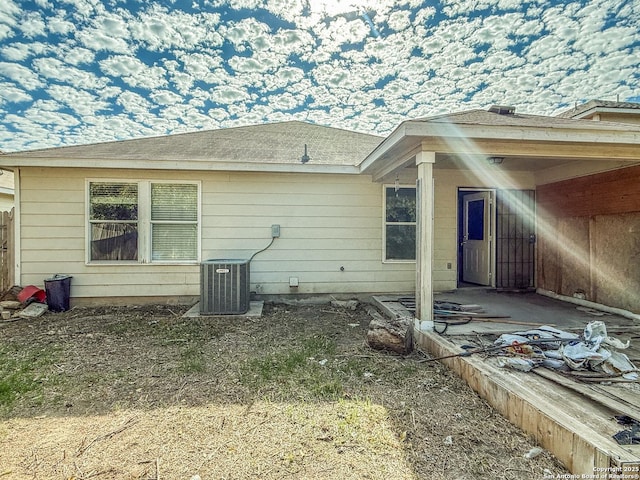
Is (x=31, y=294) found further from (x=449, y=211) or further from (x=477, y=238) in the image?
(x=477, y=238)

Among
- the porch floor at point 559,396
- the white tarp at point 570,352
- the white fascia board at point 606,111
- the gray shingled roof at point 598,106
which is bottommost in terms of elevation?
the porch floor at point 559,396

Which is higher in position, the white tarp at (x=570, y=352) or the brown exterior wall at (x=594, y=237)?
the brown exterior wall at (x=594, y=237)

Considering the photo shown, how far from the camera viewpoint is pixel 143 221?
5.84 meters

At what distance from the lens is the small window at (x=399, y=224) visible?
638cm

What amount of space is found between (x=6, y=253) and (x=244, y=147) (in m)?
4.74

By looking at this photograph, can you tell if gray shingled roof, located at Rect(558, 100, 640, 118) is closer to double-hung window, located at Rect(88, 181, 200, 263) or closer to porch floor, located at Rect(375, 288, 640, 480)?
porch floor, located at Rect(375, 288, 640, 480)

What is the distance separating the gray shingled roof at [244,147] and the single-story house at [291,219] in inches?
2.9

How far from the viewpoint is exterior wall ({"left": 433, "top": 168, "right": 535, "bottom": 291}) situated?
6359 mm

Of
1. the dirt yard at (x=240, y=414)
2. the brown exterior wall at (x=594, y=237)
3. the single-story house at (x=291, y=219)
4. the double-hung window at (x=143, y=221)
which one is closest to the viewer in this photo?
the dirt yard at (x=240, y=414)

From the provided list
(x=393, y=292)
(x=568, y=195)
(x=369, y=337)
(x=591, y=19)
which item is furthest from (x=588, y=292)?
(x=591, y=19)

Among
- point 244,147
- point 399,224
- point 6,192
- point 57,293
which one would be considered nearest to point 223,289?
point 57,293

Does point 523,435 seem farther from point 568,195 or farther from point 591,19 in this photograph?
point 591,19

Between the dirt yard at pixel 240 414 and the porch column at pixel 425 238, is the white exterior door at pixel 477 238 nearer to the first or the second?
the porch column at pixel 425 238

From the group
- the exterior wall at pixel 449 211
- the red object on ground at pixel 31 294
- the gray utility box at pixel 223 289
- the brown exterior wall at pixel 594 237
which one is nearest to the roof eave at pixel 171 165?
the gray utility box at pixel 223 289
